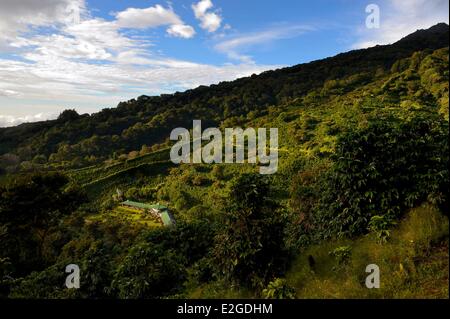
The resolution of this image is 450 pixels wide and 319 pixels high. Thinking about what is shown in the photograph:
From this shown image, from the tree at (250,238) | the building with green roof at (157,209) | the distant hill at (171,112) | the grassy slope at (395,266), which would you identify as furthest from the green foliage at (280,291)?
the distant hill at (171,112)

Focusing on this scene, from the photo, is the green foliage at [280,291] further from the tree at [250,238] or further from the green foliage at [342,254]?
the green foliage at [342,254]

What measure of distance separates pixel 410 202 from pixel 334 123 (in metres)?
37.1

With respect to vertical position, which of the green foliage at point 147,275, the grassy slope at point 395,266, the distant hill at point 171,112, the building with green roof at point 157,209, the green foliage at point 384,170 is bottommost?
the building with green roof at point 157,209

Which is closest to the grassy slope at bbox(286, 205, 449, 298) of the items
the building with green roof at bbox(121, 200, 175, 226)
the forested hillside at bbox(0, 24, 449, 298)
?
the forested hillside at bbox(0, 24, 449, 298)

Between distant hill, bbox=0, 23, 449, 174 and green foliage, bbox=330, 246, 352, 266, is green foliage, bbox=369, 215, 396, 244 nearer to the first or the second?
green foliage, bbox=330, 246, 352, 266

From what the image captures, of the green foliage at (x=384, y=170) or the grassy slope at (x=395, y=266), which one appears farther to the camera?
the green foliage at (x=384, y=170)

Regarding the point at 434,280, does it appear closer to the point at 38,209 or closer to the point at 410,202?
the point at 410,202

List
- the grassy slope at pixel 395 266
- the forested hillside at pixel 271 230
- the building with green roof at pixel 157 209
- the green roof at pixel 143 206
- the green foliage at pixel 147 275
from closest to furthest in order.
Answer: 1. the grassy slope at pixel 395 266
2. the forested hillside at pixel 271 230
3. the green foliage at pixel 147 275
4. the building with green roof at pixel 157 209
5. the green roof at pixel 143 206

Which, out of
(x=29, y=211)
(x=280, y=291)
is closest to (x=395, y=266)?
(x=280, y=291)

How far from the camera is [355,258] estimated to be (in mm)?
8812

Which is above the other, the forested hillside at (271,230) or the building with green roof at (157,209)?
the forested hillside at (271,230)

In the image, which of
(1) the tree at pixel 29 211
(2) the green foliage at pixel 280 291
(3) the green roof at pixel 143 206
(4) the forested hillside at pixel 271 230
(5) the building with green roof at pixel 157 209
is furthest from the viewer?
(3) the green roof at pixel 143 206

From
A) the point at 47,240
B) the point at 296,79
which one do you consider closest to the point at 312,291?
the point at 47,240

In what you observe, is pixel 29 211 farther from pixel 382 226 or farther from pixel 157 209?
pixel 382 226
